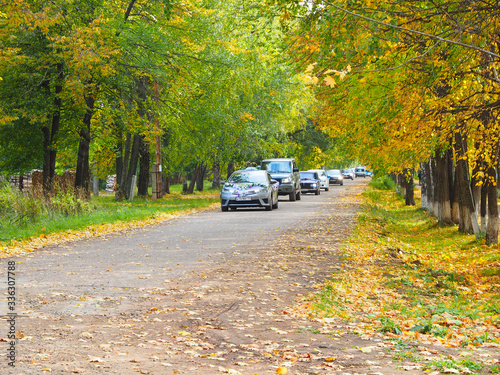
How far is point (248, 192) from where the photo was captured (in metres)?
25.9

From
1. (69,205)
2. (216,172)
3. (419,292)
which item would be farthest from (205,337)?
(216,172)

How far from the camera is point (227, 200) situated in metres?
26.1

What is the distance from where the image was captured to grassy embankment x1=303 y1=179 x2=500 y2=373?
7.18 meters

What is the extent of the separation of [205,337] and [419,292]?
15.2 ft

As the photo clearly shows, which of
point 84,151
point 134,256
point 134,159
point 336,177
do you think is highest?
point 84,151

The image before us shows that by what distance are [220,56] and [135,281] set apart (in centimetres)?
2181

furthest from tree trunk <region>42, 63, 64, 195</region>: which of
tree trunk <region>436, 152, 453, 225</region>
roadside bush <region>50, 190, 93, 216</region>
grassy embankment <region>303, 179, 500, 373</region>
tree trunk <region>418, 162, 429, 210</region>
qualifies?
tree trunk <region>418, 162, 429, 210</region>

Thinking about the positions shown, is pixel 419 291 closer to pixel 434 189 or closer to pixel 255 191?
pixel 434 189

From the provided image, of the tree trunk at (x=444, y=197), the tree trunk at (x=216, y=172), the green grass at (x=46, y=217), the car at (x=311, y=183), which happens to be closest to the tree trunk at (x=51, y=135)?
the green grass at (x=46, y=217)

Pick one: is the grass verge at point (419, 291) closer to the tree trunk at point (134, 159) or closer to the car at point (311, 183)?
the tree trunk at point (134, 159)

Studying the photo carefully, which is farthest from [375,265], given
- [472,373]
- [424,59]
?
[472,373]

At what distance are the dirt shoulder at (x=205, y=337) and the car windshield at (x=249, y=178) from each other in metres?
16.4

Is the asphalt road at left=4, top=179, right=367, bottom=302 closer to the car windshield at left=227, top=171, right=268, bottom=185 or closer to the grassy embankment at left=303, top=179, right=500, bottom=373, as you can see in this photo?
the grassy embankment at left=303, top=179, right=500, bottom=373

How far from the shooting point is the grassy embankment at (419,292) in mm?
7176
